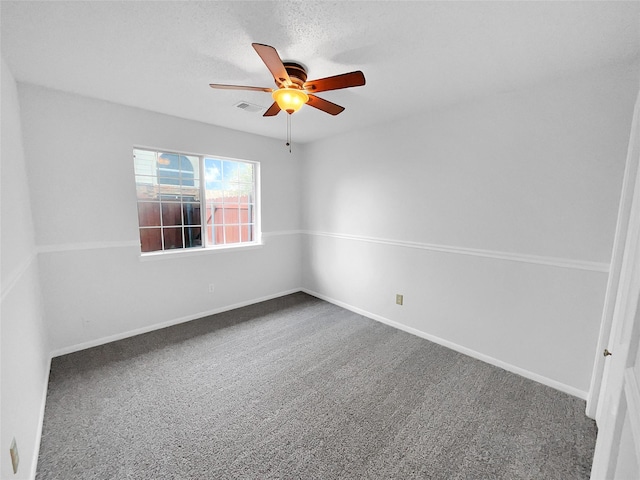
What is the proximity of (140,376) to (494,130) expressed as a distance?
366cm

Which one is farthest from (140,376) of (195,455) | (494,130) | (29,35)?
(494,130)

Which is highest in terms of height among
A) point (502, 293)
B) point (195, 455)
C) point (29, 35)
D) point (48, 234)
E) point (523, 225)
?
point (29, 35)

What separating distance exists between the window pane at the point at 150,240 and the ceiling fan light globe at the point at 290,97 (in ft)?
7.45

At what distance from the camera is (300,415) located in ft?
6.15

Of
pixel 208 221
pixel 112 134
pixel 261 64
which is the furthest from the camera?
pixel 208 221

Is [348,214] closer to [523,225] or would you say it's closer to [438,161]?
[438,161]

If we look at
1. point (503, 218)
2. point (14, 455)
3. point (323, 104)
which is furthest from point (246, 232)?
point (503, 218)

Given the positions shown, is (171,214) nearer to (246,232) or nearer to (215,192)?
(215,192)

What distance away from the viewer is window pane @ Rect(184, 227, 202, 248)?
11.1ft

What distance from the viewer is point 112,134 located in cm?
264

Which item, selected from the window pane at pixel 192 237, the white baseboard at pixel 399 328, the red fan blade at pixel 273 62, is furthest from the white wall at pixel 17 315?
the red fan blade at pixel 273 62

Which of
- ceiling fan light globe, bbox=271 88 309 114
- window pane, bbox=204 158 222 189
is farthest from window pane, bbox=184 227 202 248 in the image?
ceiling fan light globe, bbox=271 88 309 114

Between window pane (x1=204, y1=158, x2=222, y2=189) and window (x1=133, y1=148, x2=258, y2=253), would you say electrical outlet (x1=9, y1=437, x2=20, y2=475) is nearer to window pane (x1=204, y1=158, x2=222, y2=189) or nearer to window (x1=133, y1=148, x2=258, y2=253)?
window (x1=133, y1=148, x2=258, y2=253)

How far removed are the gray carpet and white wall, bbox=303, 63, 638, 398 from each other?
0.35 metres
